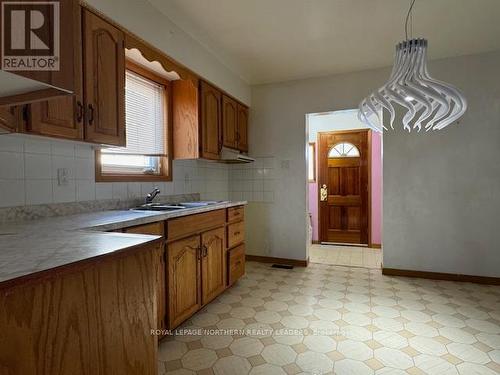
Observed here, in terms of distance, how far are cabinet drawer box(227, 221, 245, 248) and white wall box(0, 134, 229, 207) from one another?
0.86 metres

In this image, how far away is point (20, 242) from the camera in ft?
3.36

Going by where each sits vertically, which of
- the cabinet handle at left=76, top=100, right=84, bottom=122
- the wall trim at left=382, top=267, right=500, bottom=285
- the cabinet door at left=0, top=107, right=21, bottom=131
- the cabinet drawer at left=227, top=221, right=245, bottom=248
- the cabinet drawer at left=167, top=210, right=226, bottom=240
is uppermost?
the cabinet handle at left=76, top=100, right=84, bottom=122

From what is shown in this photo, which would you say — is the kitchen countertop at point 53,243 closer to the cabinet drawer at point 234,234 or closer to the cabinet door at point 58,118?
the cabinet door at point 58,118

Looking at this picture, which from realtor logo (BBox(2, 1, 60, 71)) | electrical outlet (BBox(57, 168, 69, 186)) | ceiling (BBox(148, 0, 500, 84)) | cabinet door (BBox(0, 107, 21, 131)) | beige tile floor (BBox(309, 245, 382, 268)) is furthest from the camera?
beige tile floor (BBox(309, 245, 382, 268))

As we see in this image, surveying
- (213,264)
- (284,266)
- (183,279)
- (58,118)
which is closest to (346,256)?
(284,266)

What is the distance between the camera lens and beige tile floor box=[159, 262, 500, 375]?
1692 mm

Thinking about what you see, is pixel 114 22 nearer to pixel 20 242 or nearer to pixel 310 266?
pixel 20 242

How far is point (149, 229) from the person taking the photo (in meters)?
1.71

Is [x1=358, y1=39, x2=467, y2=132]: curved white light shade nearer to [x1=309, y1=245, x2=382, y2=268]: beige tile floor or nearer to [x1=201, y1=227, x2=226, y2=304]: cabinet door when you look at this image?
[x1=201, y1=227, x2=226, y2=304]: cabinet door

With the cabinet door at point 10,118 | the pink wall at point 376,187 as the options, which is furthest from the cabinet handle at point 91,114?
the pink wall at point 376,187

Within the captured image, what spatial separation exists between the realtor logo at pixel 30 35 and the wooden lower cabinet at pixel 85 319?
23.2 inches

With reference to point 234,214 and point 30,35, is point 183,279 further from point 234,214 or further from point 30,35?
point 30,35

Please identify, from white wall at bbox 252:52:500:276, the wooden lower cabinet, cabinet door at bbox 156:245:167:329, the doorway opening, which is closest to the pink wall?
the doorway opening

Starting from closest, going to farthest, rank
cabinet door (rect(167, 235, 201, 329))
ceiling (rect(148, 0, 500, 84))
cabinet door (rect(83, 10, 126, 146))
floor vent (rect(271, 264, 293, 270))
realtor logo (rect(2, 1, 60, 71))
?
realtor logo (rect(2, 1, 60, 71))
cabinet door (rect(83, 10, 126, 146))
cabinet door (rect(167, 235, 201, 329))
ceiling (rect(148, 0, 500, 84))
floor vent (rect(271, 264, 293, 270))
